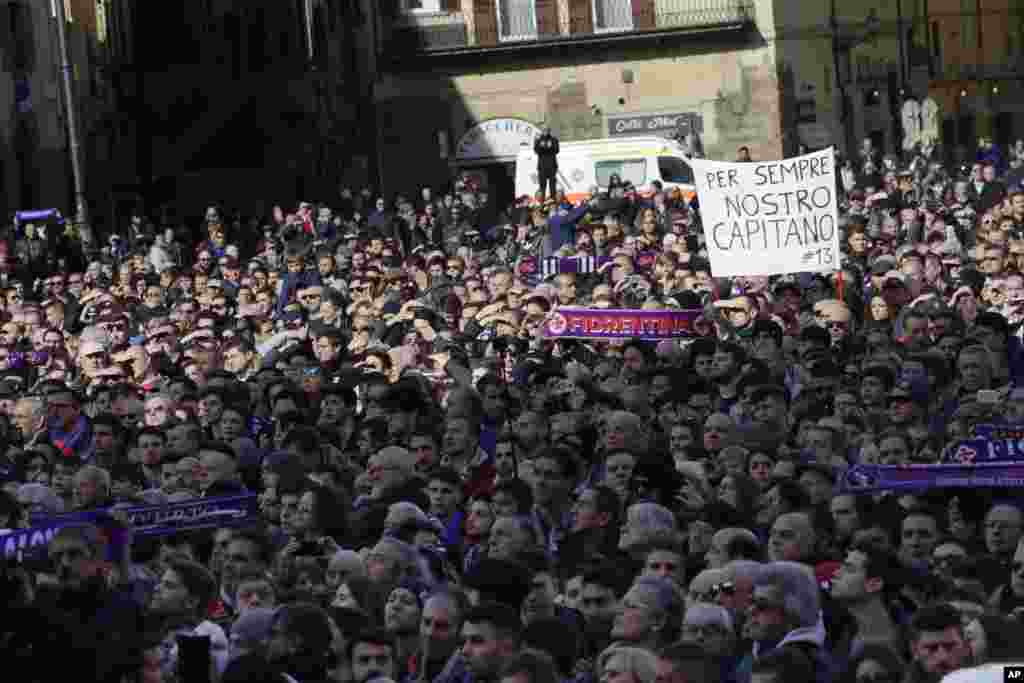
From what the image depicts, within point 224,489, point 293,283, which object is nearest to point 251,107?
point 293,283

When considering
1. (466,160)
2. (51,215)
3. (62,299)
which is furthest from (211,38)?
(62,299)

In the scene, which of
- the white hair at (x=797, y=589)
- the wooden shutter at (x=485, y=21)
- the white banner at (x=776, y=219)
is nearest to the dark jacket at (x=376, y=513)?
the white hair at (x=797, y=589)

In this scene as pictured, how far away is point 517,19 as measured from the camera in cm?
5181

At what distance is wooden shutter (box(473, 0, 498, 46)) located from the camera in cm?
5147

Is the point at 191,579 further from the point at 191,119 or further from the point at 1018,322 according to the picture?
the point at 191,119

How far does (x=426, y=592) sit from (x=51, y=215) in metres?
25.5

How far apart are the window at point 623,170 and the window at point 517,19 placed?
10.7 metres

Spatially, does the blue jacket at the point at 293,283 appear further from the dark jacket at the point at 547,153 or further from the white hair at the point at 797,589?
the white hair at the point at 797,589

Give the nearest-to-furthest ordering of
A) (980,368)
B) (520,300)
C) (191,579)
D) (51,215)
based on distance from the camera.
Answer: (191,579), (980,368), (520,300), (51,215)

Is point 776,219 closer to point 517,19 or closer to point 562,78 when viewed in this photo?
point 562,78

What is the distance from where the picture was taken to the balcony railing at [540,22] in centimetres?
5116

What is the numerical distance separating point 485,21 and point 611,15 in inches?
82.7

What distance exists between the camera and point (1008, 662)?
31.3 feet

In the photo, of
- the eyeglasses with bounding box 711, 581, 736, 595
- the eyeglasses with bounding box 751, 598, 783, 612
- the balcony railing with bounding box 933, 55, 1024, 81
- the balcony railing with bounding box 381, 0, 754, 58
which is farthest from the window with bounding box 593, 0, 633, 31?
the eyeglasses with bounding box 751, 598, 783, 612
